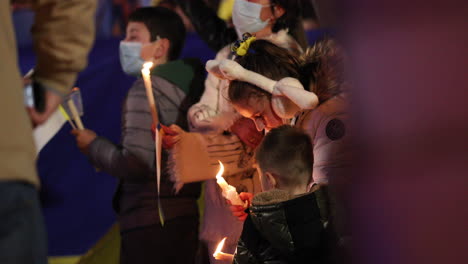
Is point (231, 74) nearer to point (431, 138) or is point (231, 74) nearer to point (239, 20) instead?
point (239, 20)

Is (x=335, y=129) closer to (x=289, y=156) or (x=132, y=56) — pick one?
(x=289, y=156)

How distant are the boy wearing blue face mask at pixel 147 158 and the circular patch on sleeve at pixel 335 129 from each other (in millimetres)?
807

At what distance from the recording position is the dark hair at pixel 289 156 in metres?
1.92

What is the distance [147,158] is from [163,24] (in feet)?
1.88

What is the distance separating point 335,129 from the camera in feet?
6.37

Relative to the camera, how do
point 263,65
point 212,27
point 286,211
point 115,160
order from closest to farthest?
point 286,211, point 263,65, point 115,160, point 212,27

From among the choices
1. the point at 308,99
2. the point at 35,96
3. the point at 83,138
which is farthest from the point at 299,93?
the point at 83,138

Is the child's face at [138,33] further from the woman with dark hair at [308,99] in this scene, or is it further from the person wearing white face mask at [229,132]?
the woman with dark hair at [308,99]

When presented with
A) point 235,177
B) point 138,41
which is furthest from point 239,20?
point 235,177

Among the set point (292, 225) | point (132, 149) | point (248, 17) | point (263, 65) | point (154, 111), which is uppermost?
point (248, 17)

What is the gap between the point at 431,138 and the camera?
1224 mm

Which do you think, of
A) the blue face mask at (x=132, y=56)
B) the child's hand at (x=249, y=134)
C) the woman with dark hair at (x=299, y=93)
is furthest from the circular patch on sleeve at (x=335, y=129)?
the blue face mask at (x=132, y=56)

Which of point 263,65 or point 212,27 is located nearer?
point 263,65

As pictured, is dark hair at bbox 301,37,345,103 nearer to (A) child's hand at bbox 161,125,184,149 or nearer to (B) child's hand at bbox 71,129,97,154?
(A) child's hand at bbox 161,125,184,149
